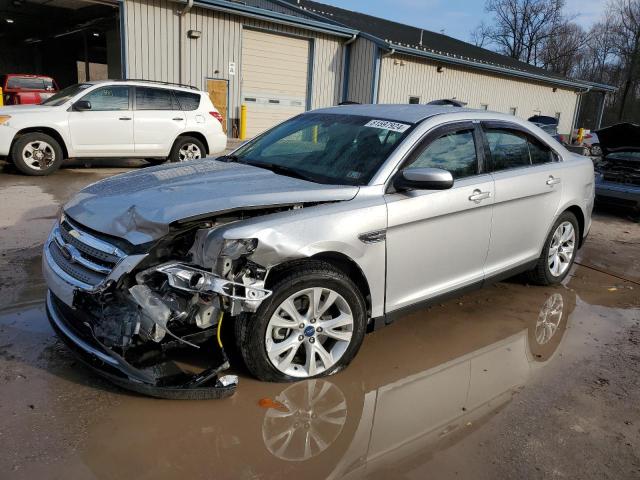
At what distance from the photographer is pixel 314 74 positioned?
19203 mm

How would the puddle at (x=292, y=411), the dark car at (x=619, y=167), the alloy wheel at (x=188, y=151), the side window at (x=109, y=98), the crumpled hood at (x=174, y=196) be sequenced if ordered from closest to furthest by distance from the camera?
the puddle at (x=292, y=411) → the crumpled hood at (x=174, y=196) → the dark car at (x=619, y=167) → the side window at (x=109, y=98) → the alloy wheel at (x=188, y=151)

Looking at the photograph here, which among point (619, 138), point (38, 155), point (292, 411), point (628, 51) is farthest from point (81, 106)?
point (628, 51)

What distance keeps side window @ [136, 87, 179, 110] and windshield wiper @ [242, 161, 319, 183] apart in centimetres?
703

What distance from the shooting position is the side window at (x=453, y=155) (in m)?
3.77

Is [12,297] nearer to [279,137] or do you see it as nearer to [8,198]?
[279,137]

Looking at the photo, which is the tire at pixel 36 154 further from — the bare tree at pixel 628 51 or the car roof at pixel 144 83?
the bare tree at pixel 628 51

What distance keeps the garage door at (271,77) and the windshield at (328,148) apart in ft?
46.2

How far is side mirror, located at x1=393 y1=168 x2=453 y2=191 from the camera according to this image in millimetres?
3321

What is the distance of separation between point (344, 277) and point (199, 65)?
14771 millimetres

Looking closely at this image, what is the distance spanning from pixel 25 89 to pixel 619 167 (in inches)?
731

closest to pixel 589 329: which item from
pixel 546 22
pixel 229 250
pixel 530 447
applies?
pixel 530 447

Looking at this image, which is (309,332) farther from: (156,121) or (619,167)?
(156,121)

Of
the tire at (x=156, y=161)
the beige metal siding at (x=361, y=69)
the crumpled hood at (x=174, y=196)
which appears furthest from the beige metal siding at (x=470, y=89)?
the crumpled hood at (x=174, y=196)

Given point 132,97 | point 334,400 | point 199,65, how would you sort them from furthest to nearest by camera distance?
point 199,65 < point 132,97 < point 334,400
